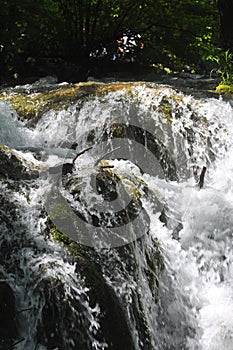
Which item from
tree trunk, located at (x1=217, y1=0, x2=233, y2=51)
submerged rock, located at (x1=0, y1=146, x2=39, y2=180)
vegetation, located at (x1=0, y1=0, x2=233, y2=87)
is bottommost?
vegetation, located at (x1=0, y1=0, x2=233, y2=87)

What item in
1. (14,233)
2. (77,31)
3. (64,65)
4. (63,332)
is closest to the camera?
(63,332)

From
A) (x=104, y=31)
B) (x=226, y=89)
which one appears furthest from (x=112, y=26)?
(x=226, y=89)

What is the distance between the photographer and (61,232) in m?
2.71

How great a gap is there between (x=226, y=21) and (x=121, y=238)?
5213 mm

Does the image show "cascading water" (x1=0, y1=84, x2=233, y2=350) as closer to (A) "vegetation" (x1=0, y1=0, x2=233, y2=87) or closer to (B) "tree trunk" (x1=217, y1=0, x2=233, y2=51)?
(B) "tree trunk" (x1=217, y1=0, x2=233, y2=51)

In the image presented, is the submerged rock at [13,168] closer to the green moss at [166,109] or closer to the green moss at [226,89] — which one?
the green moss at [166,109]

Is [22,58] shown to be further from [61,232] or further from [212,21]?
[61,232]

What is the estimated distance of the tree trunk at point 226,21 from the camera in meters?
7.03

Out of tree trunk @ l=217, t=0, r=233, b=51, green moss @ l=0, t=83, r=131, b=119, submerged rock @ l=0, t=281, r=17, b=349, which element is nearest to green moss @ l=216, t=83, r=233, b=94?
green moss @ l=0, t=83, r=131, b=119

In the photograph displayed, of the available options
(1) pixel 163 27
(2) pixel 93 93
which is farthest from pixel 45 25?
(2) pixel 93 93

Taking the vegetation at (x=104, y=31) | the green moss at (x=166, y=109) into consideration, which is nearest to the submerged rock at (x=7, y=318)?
the green moss at (x=166, y=109)

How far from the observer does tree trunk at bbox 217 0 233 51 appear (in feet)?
23.1

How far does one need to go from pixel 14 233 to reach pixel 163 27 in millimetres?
7770

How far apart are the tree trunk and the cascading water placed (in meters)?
2.71
